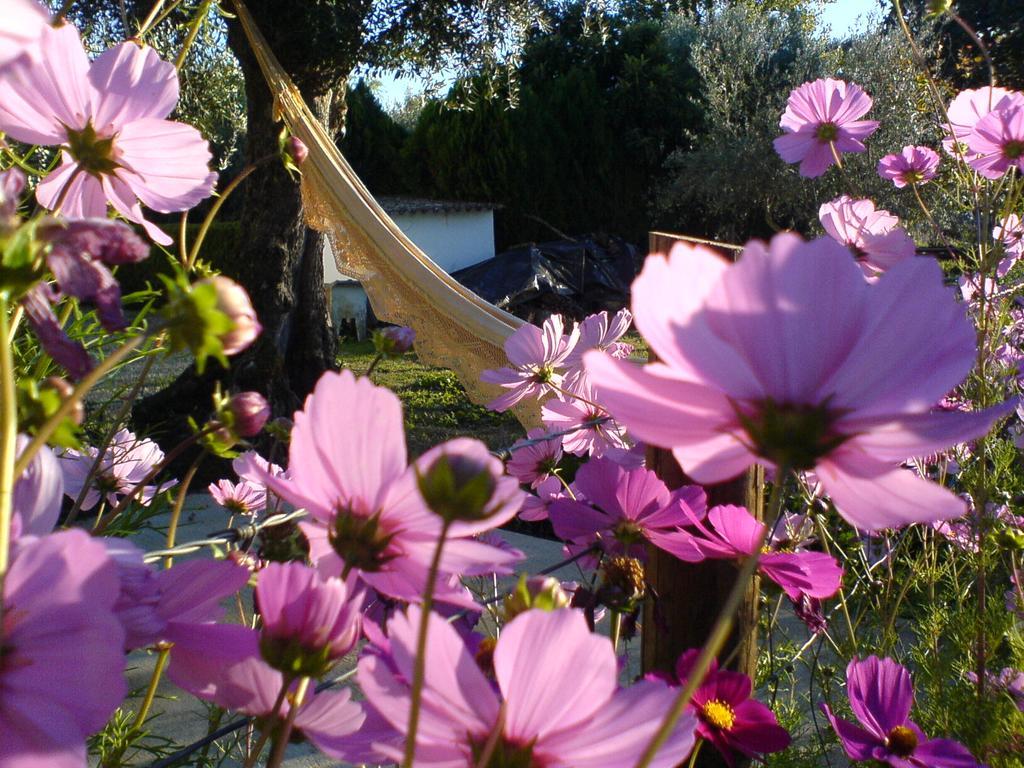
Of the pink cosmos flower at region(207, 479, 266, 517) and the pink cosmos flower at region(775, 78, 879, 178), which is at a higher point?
the pink cosmos flower at region(775, 78, 879, 178)

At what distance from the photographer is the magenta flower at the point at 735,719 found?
426 millimetres

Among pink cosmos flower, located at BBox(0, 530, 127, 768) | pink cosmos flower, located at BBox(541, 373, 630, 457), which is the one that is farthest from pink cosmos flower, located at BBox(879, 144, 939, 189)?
pink cosmos flower, located at BBox(0, 530, 127, 768)

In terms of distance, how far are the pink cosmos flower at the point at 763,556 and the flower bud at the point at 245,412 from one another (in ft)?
0.61

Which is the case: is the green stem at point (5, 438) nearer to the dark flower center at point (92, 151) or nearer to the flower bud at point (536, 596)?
the flower bud at point (536, 596)

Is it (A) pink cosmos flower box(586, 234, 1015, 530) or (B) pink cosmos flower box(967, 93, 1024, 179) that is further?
(B) pink cosmos flower box(967, 93, 1024, 179)

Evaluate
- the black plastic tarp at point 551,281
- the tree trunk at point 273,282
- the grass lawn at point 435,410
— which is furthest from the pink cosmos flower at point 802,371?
the black plastic tarp at point 551,281

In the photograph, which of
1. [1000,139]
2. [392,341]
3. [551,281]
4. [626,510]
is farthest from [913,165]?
[551,281]

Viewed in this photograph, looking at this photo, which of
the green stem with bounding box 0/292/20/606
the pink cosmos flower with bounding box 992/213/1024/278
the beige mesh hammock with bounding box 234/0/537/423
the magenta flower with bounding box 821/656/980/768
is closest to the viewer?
the green stem with bounding box 0/292/20/606

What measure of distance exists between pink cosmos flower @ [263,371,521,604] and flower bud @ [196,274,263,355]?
0.02 m

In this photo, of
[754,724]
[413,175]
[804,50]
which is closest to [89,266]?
[754,724]

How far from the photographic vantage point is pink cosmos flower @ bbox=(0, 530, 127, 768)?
0.58ft

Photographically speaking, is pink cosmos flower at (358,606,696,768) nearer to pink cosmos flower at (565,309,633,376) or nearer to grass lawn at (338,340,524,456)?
pink cosmos flower at (565,309,633,376)

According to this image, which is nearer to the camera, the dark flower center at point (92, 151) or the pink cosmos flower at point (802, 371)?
the pink cosmos flower at point (802, 371)

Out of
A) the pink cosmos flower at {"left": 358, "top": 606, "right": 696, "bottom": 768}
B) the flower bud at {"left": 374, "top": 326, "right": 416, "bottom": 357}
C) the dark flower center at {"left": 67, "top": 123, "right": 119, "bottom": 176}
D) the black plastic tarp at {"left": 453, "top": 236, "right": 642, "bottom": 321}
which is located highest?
the dark flower center at {"left": 67, "top": 123, "right": 119, "bottom": 176}
